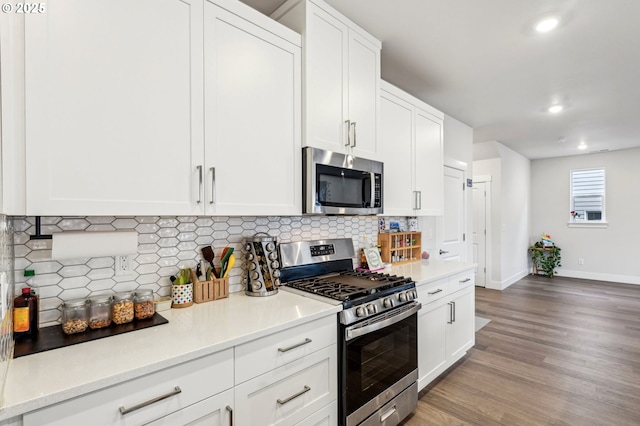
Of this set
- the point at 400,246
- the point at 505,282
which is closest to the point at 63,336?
the point at 400,246

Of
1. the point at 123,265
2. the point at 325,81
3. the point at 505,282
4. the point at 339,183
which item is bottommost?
the point at 505,282

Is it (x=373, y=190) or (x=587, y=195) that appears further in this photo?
(x=587, y=195)

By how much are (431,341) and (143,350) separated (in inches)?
80.9

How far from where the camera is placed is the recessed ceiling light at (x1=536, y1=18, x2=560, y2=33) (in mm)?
2071

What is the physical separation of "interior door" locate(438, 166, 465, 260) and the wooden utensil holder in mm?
2833

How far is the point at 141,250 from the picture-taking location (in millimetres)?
1568

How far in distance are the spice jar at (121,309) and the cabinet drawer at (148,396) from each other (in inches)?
17.8

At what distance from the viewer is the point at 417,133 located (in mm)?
2852

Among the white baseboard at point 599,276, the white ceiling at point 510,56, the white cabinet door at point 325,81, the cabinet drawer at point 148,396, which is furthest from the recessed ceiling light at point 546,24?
the white baseboard at point 599,276

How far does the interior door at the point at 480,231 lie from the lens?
19.7ft

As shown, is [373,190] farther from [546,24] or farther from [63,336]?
[63,336]

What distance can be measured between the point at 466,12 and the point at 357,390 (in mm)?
2357

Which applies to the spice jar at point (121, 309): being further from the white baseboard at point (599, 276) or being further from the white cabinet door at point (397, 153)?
the white baseboard at point (599, 276)

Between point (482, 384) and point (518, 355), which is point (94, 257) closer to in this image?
point (482, 384)
